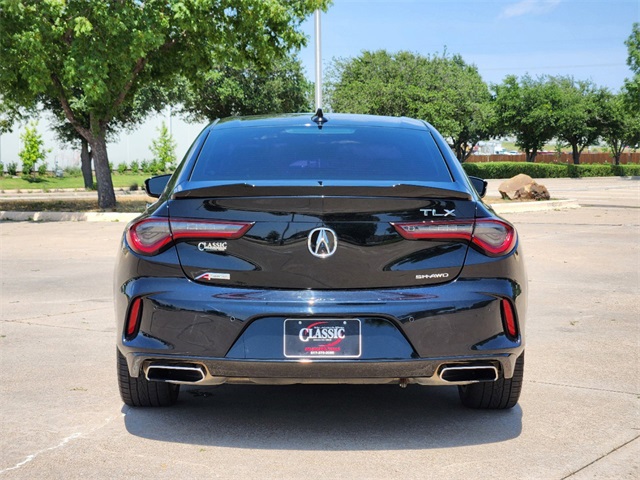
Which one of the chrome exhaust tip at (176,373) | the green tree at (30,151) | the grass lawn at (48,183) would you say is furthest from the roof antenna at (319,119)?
the green tree at (30,151)

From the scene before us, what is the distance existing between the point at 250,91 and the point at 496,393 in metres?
45.9

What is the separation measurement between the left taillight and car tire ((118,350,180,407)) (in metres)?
0.71

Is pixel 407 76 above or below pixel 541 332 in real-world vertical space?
above

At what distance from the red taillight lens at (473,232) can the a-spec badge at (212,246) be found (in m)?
0.78

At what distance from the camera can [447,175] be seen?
191 inches

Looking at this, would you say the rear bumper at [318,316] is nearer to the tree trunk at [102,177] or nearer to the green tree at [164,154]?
the tree trunk at [102,177]

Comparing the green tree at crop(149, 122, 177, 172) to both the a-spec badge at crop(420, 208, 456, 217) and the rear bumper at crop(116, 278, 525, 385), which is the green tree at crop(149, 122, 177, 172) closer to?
the rear bumper at crop(116, 278, 525, 385)

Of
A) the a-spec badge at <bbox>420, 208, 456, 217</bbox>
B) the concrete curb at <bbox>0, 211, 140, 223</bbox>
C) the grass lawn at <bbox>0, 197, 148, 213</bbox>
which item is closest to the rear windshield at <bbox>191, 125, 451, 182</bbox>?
the a-spec badge at <bbox>420, 208, 456, 217</bbox>

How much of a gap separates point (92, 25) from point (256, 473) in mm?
18712

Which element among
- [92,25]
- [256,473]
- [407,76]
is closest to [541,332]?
[256,473]

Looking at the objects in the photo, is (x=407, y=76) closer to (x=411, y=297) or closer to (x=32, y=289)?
(x=32, y=289)

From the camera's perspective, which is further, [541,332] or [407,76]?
[407,76]

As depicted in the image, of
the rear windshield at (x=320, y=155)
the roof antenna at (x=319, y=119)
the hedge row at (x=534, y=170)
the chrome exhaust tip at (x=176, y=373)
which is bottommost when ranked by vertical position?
the hedge row at (x=534, y=170)

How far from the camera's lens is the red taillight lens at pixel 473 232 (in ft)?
14.1
